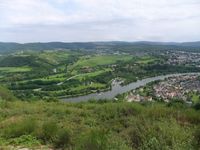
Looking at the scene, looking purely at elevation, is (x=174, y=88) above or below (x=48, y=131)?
below

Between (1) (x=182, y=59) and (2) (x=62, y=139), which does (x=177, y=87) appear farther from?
(2) (x=62, y=139)

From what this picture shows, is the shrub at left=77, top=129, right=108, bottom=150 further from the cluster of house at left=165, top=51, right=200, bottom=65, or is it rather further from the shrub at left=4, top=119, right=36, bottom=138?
the cluster of house at left=165, top=51, right=200, bottom=65

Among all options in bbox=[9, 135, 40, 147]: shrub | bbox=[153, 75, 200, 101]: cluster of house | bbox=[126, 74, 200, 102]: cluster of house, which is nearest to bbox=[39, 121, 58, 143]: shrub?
bbox=[9, 135, 40, 147]: shrub

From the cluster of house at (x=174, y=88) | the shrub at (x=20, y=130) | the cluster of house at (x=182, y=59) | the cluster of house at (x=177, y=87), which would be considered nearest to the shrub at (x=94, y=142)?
the shrub at (x=20, y=130)

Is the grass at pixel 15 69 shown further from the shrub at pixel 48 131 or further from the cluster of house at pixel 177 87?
the shrub at pixel 48 131

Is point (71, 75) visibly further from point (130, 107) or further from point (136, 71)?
point (130, 107)

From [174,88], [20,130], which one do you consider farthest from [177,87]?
[20,130]

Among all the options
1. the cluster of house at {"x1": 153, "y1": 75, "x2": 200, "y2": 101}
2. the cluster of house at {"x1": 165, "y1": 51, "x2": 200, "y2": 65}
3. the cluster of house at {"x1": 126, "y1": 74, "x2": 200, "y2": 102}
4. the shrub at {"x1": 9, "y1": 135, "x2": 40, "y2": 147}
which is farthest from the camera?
the cluster of house at {"x1": 165, "y1": 51, "x2": 200, "y2": 65}

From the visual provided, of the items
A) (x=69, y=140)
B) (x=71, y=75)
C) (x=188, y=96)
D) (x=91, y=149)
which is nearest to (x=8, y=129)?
(x=69, y=140)

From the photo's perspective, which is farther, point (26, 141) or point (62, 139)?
point (26, 141)

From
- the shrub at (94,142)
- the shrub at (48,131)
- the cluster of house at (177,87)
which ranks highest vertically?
the shrub at (94,142)

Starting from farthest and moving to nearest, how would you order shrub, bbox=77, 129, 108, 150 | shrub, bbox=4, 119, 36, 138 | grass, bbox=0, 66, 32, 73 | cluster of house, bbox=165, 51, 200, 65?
cluster of house, bbox=165, 51, 200, 65 → grass, bbox=0, 66, 32, 73 → shrub, bbox=4, 119, 36, 138 → shrub, bbox=77, 129, 108, 150
